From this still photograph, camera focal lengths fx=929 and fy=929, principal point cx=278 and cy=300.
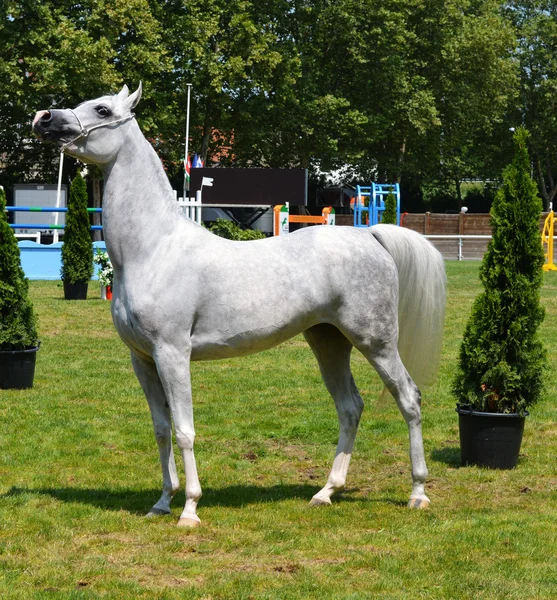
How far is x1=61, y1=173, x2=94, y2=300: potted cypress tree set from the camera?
62.8 feet

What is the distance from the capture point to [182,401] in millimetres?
5664

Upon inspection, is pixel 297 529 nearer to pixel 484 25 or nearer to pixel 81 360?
pixel 81 360

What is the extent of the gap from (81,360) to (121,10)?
2901 centimetres

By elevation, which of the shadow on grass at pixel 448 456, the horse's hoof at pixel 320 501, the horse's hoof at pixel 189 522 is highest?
the horse's hoof at pixel 189 522

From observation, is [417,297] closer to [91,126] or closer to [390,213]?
[91,126]

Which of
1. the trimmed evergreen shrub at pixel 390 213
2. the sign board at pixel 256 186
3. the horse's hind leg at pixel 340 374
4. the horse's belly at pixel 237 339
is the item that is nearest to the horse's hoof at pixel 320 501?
the horse's hind leg at pixel 340 374

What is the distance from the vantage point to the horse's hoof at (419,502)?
6.07 meters

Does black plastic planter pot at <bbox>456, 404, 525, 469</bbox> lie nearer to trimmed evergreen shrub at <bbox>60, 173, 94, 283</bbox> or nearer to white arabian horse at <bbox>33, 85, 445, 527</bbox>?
white arabian horse at <bbox>33, 85, 445, 527</bbox>

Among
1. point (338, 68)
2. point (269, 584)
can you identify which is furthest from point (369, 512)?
point (338, 68)

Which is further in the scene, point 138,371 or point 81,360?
point 81,360

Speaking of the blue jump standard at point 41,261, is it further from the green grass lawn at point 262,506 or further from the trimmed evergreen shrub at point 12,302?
the trimmed evergreen shrub at point 12,302

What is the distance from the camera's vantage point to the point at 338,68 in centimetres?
5103

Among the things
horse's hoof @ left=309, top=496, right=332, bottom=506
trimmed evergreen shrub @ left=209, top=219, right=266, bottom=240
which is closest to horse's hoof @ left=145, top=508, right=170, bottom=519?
horse's hoof @ left=309, top=496, right=332, bottom=506

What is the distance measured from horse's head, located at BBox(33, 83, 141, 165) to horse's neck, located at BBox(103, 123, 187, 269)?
3.7 inches
